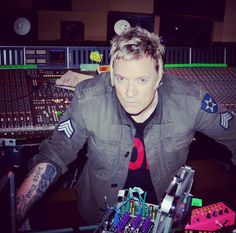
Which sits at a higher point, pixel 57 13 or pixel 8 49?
pixel 57 13

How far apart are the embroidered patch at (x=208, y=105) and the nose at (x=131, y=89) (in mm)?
475

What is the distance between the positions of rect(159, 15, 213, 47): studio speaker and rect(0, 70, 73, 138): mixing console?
1.01m

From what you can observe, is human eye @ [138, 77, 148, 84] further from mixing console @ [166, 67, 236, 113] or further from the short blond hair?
mixing console @ [166, 67, 236, 113]

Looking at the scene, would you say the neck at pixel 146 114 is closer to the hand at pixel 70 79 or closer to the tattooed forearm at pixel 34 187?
the tattooed forearm at pixel 34 187

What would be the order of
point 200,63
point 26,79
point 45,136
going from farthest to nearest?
point 200,63
point 26,79
point 45,136

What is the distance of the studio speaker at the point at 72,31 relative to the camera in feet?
9.02

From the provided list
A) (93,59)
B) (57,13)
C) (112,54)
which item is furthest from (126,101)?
(57,13)

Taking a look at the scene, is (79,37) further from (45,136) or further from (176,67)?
(45,136)

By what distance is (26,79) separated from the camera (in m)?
2.35

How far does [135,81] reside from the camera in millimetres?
1520

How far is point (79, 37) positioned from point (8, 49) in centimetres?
65

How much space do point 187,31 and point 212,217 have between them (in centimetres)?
161

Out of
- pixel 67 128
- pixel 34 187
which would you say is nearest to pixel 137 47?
pixel 67 128

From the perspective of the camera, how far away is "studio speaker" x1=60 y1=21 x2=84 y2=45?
2.75 m
